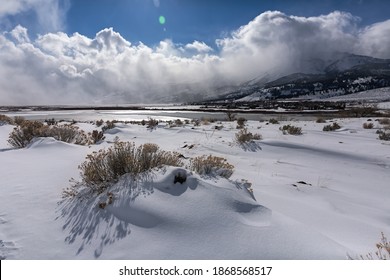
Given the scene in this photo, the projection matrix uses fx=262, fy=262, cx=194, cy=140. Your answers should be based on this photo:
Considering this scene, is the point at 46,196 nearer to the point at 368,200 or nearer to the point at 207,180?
the point at 207,180

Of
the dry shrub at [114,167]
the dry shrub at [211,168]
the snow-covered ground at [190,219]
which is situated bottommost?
the snow-covered ground at [190,219]

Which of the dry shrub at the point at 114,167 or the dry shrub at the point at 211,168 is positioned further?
the dry shrub at the point at 211,168

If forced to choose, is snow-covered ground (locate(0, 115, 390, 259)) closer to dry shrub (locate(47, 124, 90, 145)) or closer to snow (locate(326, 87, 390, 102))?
dry shrub (locate(47, 124, 90, 145))

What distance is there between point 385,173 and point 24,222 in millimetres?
7445

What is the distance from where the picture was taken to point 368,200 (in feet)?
15.3

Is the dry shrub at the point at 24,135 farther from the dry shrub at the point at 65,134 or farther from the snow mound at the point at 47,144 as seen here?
the snow mound at the point at 47,144

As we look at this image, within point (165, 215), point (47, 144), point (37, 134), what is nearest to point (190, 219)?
point (165, 215)

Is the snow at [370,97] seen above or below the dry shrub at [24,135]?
below

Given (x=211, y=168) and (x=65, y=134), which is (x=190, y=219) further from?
(x=65, y=134)

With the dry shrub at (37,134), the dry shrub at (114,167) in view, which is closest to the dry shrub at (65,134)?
the dry shrub at (37,134)

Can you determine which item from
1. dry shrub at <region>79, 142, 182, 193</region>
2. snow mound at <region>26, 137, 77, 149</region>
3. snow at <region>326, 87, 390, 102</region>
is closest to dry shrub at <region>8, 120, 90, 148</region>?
snow mound at <region>26, 137, 77, 149</region>

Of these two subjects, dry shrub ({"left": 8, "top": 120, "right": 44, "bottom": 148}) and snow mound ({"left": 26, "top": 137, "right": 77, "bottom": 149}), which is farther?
dry shrub ({"left": 8, "top": 120, "right": 44, "bottom": 148})

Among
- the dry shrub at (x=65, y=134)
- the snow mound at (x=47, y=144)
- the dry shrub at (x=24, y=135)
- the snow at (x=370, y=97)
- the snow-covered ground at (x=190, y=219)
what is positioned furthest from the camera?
the snow at (x=370, y=97)
